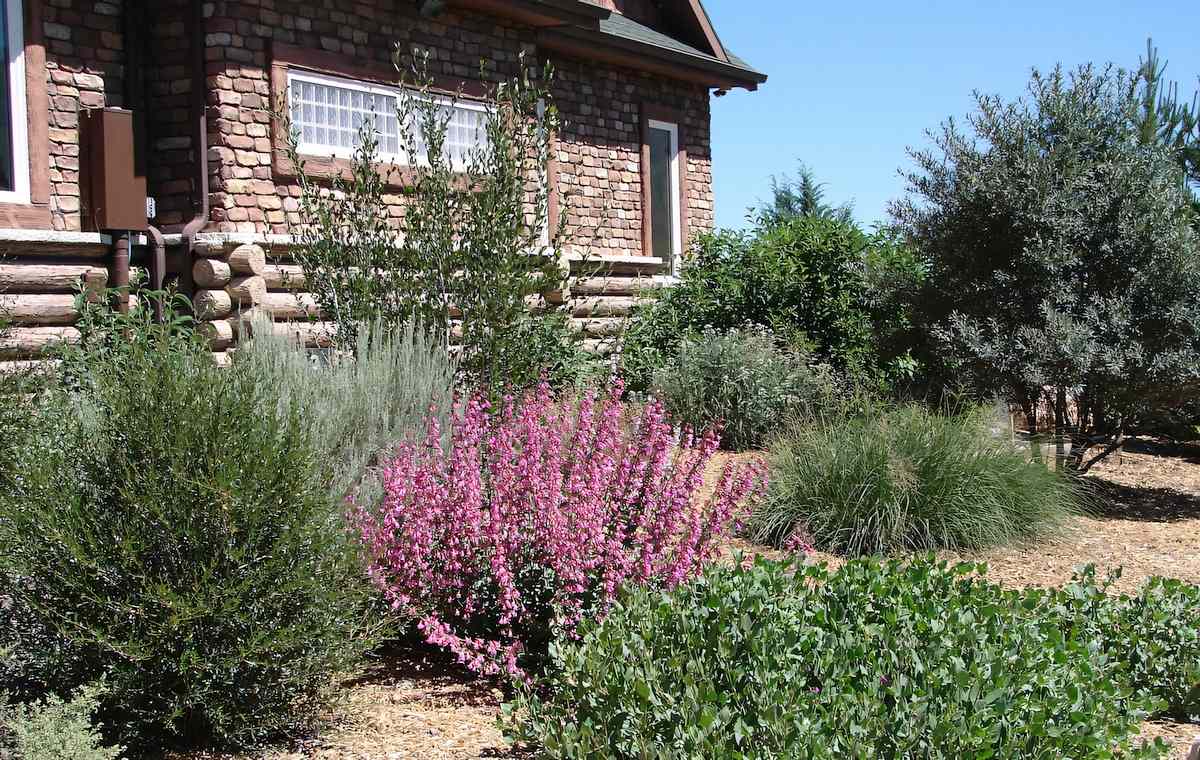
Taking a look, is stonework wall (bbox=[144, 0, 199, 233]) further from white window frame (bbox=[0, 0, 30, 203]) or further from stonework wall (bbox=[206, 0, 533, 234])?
white window frame (bbox=[0, 0, 30, 203])

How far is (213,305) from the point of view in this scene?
8.98 meters

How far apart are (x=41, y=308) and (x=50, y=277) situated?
276 millimetres

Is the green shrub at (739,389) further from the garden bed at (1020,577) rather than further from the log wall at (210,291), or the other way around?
the log wall at (210,291)

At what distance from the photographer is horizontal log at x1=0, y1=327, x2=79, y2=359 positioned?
7.88 metres

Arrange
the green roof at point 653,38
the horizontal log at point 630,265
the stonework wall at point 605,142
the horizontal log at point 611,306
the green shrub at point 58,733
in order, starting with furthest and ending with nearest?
the green roof at point 653,38 → the stonework wall at point 605,142 → the horizontal log at point 630,265 → the horizontal log at point 611,306 → the green shrub at point 58,733

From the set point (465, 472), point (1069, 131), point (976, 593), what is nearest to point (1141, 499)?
point (1069, 131)

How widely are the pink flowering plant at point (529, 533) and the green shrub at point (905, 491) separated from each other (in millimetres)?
2143

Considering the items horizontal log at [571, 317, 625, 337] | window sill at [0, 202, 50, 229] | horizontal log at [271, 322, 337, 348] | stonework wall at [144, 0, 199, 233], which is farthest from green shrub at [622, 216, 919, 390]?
window sill at [0, 202, 50, 229]

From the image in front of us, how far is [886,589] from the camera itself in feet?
13.8

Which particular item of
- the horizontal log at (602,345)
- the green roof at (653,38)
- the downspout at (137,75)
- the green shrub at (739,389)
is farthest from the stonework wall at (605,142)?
the downspout at (137,75)

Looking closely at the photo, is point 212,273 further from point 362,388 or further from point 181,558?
point 181,558

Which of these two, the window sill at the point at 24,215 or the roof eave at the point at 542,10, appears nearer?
the window sill at the point at 24,215

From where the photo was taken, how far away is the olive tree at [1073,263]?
9203mm

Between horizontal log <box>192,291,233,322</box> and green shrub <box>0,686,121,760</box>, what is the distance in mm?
5616
